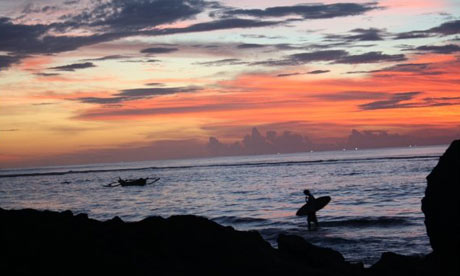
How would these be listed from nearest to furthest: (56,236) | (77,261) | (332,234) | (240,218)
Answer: (77,261), (56,236), (332,234), (240,218)

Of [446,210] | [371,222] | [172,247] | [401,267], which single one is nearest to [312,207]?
[371,222]

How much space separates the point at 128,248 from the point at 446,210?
590cm

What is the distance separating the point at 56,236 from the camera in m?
9.20

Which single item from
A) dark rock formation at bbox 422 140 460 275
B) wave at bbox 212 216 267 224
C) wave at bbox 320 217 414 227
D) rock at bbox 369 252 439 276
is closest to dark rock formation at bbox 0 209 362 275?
rock at bbox 369 252 439 276

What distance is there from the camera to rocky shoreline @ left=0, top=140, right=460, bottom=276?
334 inches

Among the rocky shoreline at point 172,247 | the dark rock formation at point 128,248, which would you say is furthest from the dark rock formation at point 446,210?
the dark rock formation at point 128,248

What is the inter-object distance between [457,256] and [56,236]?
7.20 m

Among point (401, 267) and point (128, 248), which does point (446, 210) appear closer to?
point (401, 267)

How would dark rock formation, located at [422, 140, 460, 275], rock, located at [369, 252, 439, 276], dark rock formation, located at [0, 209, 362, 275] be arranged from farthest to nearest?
rock, located at [369, 252, 439, 276] → dark rock formation, located at [422, 140, 460, 275] → dark rock formation, located at [0, 209, 362, 275]

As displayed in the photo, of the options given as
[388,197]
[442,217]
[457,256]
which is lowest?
[388,197]

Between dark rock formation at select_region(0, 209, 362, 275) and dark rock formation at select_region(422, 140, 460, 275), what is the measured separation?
2451mm

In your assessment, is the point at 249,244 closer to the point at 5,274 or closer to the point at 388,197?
the point at 5,274

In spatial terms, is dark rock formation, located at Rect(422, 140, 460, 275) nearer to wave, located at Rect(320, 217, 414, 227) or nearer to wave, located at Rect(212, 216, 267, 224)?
wave, located at Rect(320, 217, 414, 227)

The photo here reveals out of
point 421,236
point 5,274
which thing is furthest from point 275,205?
point 5,274
